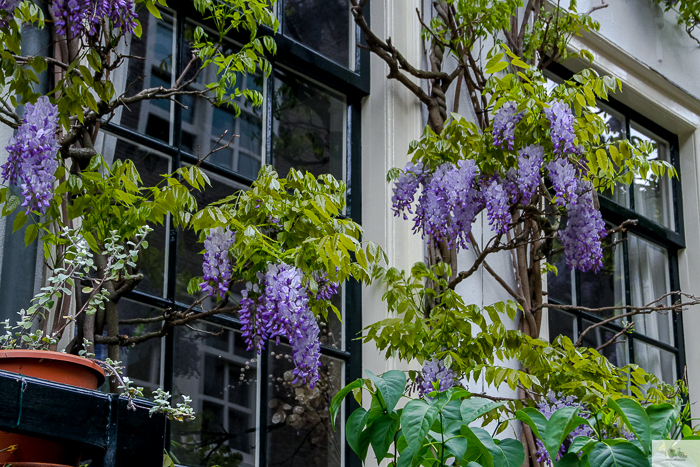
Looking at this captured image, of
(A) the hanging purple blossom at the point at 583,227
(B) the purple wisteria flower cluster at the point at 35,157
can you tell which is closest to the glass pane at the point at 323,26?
(A) the hanging purple blossom at the point at 583,227

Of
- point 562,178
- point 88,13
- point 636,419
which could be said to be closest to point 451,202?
point 562,178

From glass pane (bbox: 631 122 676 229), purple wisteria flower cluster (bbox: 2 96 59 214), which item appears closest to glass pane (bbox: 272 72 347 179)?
purple wisteria flower cluster (bbox: 2 96 59 214)

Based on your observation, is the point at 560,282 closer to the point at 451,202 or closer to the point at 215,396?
the point at 451,202

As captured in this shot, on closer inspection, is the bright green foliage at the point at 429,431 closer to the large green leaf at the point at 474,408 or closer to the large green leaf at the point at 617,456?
the large green leaf at the point at 474,408

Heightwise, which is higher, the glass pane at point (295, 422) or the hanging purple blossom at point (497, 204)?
the hanging purple blossom at point (497, 204)

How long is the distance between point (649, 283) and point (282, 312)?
3985mm

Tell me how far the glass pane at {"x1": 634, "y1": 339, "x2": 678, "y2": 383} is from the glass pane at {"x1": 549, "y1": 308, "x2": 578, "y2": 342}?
29.6 inches

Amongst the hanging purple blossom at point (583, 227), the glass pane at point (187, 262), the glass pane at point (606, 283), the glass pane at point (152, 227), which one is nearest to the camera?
the glass pane at point (152, 227)

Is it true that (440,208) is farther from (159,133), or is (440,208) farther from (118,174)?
(118,174)

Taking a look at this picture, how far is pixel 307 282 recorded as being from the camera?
2.68 m

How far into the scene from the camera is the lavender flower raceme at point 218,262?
2615mm

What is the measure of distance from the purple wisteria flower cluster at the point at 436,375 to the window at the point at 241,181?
523 millimetres

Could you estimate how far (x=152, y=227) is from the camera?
3387 mm

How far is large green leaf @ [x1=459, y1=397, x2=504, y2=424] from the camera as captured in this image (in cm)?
166
